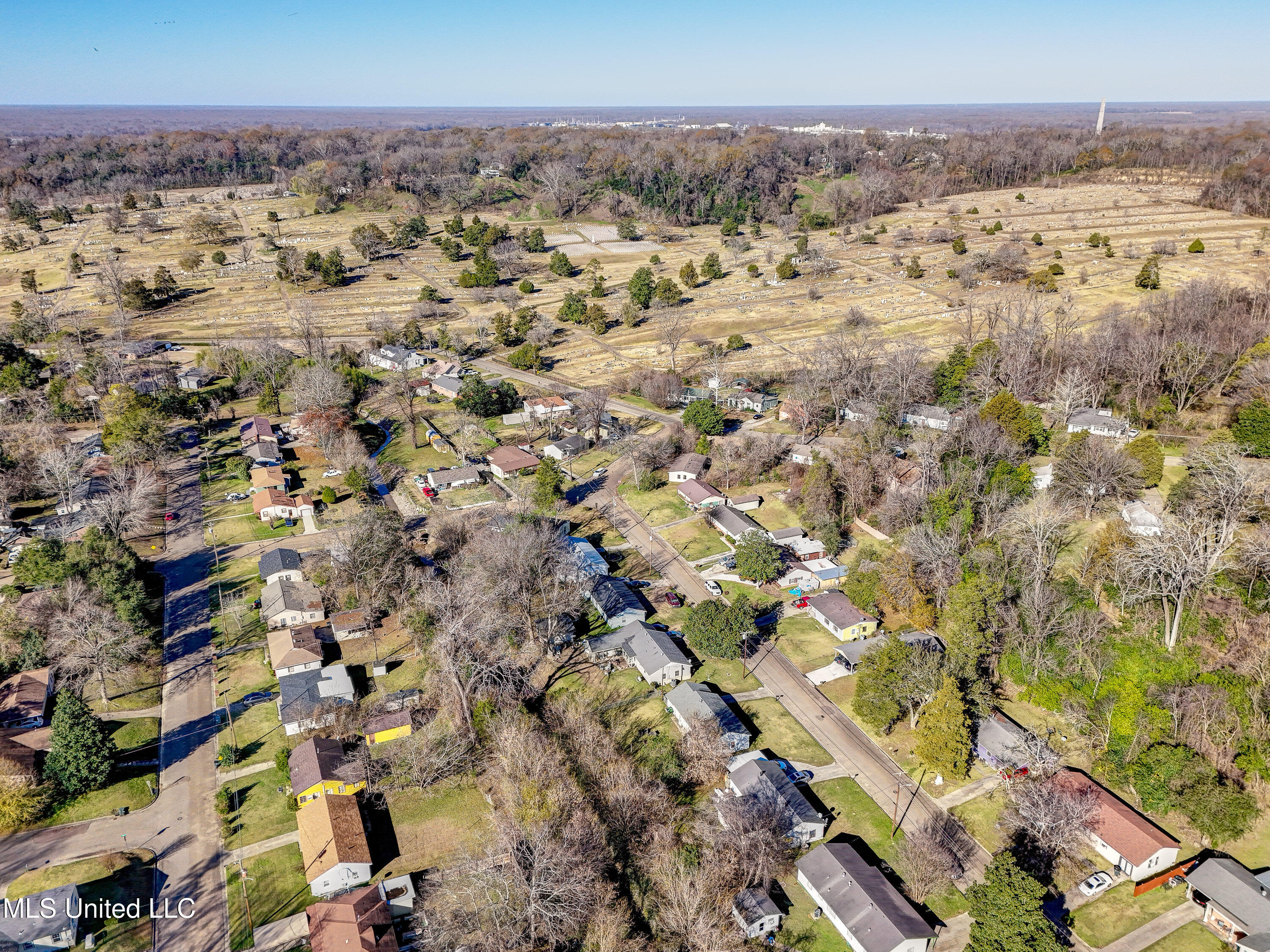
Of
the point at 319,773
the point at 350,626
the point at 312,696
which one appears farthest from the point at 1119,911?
the point at 350,626

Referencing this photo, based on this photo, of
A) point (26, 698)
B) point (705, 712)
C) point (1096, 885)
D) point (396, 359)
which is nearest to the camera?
point (1096, 885)

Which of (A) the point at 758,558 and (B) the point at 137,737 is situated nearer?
(B) the point at 137,737

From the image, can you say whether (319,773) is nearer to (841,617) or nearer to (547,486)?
(547,486)

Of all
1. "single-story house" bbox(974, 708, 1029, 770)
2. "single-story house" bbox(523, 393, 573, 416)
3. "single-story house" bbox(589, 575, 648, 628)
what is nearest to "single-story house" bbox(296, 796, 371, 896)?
"single-story house" bbox(589, 575, 648, 628)

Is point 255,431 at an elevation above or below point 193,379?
below

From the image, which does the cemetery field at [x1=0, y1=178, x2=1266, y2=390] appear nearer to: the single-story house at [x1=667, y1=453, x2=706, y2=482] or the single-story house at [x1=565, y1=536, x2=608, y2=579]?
the single-story house at [x1=667, y1=453, x2=706, y2=482]

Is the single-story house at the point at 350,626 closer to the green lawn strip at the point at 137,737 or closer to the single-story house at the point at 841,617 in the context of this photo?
the green lawn strip at the point at 137,737

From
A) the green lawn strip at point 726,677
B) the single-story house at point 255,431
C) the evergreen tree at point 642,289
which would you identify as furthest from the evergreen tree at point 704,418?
the evergreen tree at point 642,289

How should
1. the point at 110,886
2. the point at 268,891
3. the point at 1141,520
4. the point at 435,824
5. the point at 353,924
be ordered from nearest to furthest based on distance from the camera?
the point at 353,924
the point at 268,891
the point at 110,886
the point at 435,824
the point at 1141,520
